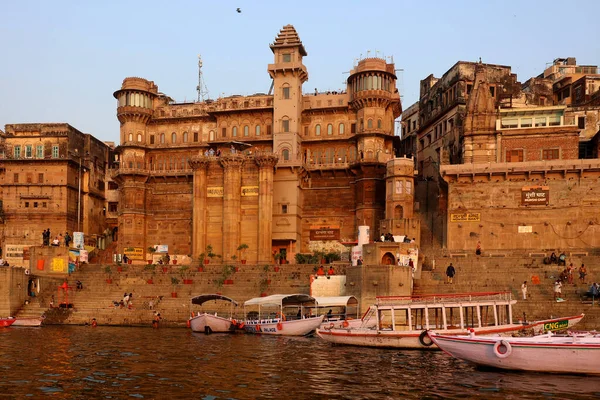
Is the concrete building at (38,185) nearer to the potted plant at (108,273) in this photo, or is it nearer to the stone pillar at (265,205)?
the potted plant at (108,273)

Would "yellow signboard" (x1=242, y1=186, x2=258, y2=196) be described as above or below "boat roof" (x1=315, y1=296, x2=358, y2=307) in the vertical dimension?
above

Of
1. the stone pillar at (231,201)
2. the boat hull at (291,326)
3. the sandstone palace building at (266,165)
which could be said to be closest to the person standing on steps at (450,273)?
the boat hull at (291,326)

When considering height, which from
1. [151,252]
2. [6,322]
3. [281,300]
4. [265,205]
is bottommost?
[6,322]

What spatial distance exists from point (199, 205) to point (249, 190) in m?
4.87

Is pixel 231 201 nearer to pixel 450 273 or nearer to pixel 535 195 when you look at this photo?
pixel 450 273

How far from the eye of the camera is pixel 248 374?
22109mm

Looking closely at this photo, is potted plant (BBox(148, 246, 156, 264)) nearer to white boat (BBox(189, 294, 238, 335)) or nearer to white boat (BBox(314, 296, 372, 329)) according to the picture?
white boat (BBox(189, 294, 238, 335))

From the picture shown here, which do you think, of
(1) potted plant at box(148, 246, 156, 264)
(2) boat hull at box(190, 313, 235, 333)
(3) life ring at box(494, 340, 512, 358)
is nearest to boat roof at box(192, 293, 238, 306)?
(2) boat hull at box(190, 313, 235, 333)

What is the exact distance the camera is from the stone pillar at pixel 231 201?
5822cm

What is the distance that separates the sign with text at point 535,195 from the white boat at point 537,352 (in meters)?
31.6

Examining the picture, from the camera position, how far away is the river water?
1897 centimetres

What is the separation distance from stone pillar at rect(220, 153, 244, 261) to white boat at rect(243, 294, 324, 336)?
59.8ft

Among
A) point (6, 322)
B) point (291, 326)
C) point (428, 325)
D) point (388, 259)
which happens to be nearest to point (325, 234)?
point (388, 259)

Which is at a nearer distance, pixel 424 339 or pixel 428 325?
pixel 424 339
